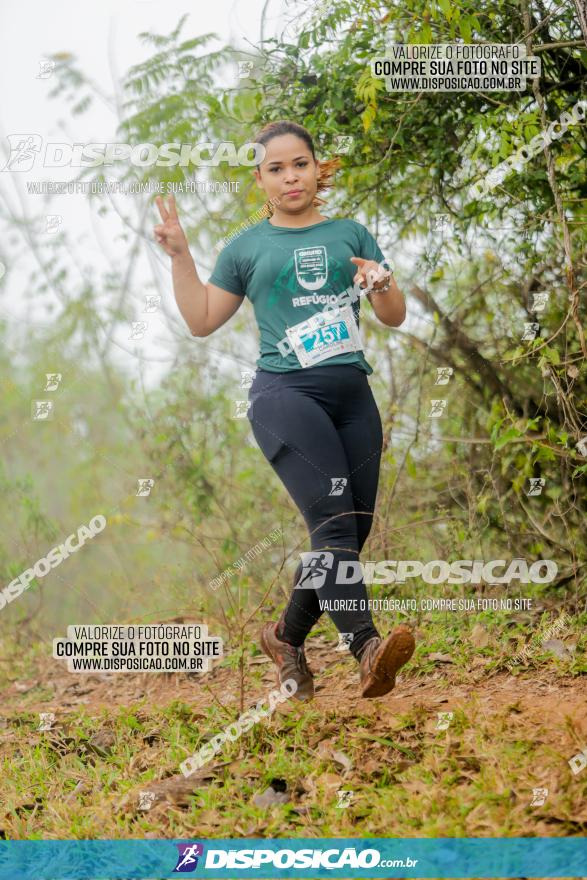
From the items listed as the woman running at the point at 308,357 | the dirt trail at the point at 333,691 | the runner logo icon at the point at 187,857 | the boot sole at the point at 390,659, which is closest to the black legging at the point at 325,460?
the woman running at the point at 308,357

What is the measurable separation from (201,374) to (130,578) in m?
1.27

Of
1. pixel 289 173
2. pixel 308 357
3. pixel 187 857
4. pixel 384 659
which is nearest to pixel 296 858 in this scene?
pixel 187 857

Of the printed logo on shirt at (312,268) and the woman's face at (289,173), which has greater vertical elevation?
the woman's face at (289,173)

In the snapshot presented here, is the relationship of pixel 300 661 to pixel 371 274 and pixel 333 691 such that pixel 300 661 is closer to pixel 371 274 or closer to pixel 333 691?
pixel 333 691

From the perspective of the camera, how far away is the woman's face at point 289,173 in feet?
10.2

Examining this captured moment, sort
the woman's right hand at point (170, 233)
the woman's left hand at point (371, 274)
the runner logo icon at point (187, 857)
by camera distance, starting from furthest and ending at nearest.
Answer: the woman's right hand at point (170, 233)
the woman's left hand at point (371, 274)
the runner logo icon at point (187, 857)

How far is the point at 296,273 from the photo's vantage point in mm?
3066

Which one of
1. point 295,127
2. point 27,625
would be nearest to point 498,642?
point 295,127

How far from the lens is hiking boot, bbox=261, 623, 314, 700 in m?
3.13

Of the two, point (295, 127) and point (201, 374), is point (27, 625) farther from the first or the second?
point (295, 127)

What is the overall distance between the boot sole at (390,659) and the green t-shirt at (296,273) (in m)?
0.91

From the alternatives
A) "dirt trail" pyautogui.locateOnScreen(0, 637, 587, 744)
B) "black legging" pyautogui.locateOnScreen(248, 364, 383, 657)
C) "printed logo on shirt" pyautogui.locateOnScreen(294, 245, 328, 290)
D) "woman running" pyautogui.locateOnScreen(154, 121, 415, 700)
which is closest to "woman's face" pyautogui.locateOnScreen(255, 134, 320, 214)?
"woman running" pyautogui.locateOnScreen(154, 121, 415, 700)

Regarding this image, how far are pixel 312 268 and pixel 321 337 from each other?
241mm

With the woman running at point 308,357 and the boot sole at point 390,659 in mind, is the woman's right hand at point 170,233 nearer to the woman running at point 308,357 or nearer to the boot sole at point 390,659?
the woman running at point 308,357
